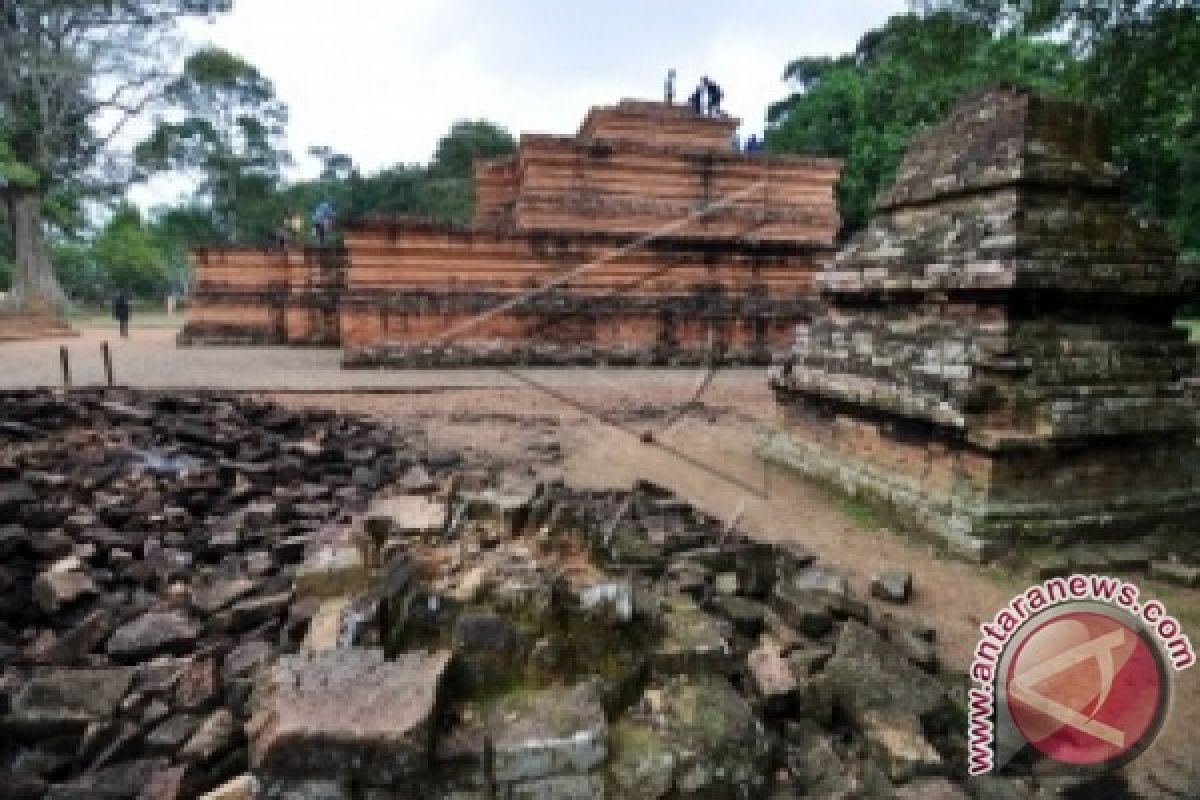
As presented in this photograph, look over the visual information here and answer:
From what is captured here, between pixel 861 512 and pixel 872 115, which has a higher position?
pixel 872 115

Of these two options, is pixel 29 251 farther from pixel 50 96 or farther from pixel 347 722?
pixel 347 722

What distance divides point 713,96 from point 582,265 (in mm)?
7725

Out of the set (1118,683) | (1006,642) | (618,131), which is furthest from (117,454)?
(618,131)

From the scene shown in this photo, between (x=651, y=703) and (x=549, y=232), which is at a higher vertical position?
(x=549, y=232)

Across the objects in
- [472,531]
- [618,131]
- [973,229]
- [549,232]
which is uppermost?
[618,131]

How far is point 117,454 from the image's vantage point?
4.80 meters

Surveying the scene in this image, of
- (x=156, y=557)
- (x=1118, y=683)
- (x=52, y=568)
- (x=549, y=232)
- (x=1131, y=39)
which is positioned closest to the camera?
(x=1118, y=683)

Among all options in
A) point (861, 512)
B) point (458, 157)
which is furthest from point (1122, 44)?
point (458, 157)

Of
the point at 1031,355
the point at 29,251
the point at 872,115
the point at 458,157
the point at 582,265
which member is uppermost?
the point at 458,157

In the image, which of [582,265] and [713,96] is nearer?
[582,265]

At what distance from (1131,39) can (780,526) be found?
6.59m

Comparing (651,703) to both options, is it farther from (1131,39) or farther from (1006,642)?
(1131,39)

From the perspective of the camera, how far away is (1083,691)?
2396mm

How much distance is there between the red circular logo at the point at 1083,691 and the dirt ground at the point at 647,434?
12cm
